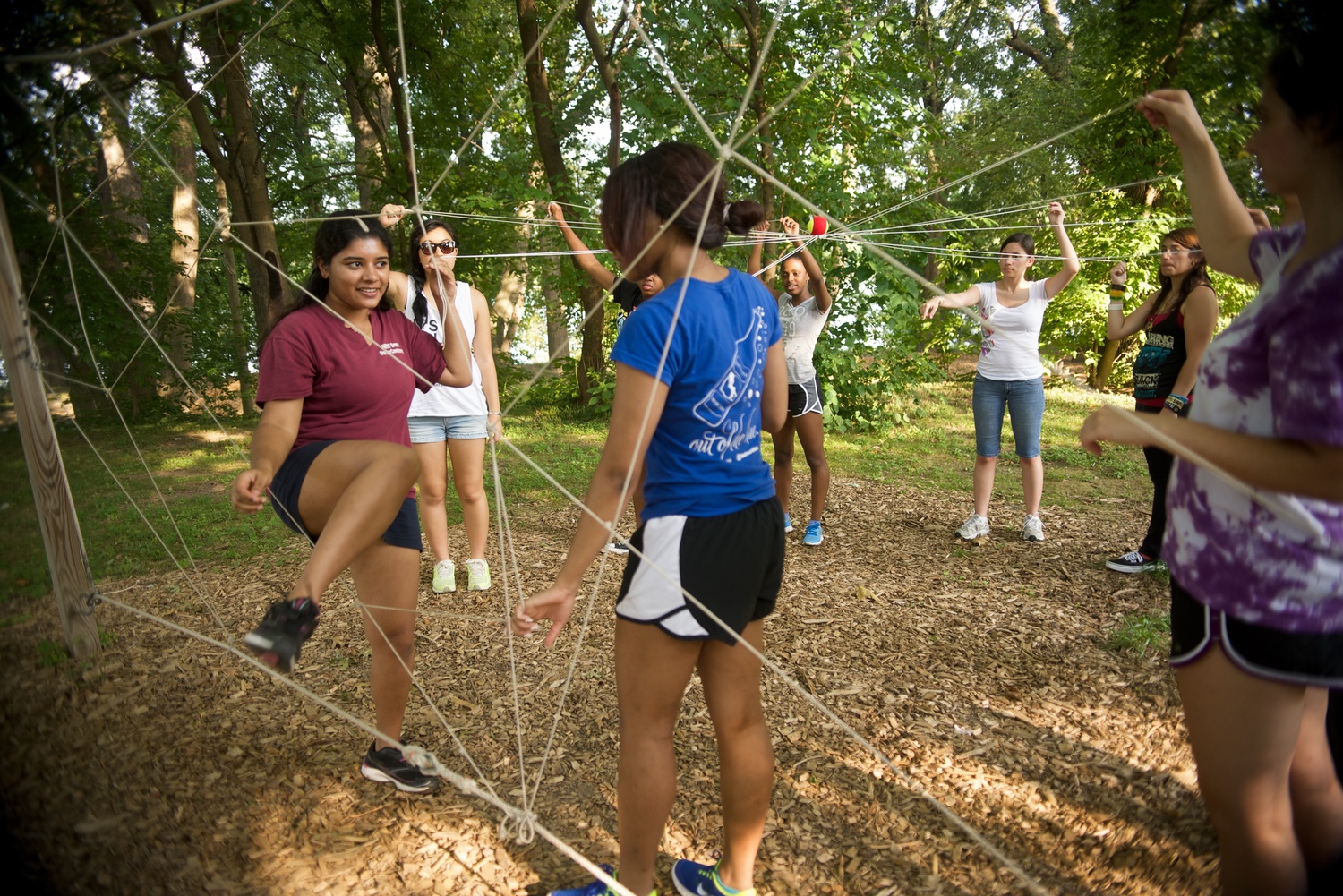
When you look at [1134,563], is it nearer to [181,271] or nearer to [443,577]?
[443,577]

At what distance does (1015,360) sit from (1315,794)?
126 inches

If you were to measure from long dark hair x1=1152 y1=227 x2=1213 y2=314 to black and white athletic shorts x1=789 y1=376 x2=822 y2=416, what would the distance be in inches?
67.7

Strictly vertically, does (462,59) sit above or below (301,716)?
above

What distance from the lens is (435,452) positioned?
3662 millimetres

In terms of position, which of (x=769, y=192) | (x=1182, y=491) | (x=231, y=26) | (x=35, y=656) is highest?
(x=231, y=26)

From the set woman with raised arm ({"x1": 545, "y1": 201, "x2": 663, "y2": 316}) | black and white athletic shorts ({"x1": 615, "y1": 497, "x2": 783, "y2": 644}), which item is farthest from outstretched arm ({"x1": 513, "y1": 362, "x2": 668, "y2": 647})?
woman with raised arm ({"x1": 545, "y1": 201, "x2": 663, "y2": 316})

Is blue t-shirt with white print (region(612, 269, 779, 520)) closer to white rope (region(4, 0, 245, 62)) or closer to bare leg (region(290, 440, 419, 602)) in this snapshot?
bare leg (region(290, 440, 419, 602))

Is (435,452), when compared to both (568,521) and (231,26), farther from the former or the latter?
(231,26)

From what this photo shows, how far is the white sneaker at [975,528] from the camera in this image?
4.71 metres

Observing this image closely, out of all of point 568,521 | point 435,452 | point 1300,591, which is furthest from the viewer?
point 568,521

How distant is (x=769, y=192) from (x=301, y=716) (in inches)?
230

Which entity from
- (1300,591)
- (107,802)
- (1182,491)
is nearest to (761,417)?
(1182,491)

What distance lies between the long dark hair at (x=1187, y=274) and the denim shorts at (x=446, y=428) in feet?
9.84

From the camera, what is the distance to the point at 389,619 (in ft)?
7.55
